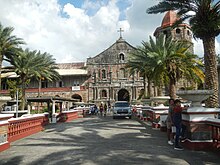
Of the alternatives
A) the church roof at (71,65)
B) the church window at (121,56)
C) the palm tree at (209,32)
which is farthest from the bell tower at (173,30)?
the palm tree at (209,32)

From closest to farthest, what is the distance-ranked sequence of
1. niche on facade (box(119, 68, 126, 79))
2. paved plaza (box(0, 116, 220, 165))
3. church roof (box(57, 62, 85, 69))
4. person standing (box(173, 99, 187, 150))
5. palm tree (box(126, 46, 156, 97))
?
paved plaza (box(0, 116, 220, 165))
person standing (box(173, 99, 187, 150))
palm tree (box(126, 46, 156, 97))
niche on facade (box(119, 68, 126, 79))
church roof (box(57, 62, 85, 69))

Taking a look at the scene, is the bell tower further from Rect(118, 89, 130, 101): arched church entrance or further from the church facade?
Rect(118, 89, 130, 101): arched church entrance

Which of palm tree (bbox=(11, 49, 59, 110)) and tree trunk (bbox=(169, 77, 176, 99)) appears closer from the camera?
tree trunk (bbox=(169, 77, 176, 99))

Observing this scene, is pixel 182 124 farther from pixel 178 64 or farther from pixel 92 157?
pixel 178 64

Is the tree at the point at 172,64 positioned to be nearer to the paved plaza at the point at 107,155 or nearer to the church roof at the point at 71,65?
the paved plaza at the point at 107,155

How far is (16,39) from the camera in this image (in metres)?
29.2

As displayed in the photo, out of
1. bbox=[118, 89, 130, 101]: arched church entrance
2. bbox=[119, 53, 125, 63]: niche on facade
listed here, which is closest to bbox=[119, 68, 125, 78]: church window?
bbox=[119, 53, 125, 63]: niche on facade

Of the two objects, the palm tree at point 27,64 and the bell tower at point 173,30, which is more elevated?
the bell tower at point 173,30

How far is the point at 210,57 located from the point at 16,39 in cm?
2305

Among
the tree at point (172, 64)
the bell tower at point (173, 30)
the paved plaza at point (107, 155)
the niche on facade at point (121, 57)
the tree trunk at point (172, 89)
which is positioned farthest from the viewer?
the niche on facade at point (121, 57)

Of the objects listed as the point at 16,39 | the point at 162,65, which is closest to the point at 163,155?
the point at 162,65

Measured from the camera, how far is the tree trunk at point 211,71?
1188 centimetres

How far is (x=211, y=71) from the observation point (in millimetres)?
11906

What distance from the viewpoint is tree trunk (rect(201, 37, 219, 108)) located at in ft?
39.0
